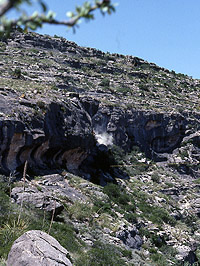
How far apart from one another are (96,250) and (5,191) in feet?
14.4

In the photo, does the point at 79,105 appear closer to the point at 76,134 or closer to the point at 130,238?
the point at 76,134

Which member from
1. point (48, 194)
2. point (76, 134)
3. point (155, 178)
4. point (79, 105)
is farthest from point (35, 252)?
point (155, 178)

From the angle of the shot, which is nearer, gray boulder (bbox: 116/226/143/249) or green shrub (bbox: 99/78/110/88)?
gray boulder (bbox: 116/226/143/249)

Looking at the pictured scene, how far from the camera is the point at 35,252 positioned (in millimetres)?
6340

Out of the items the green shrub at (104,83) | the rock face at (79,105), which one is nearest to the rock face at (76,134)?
the rock face at (79,105)

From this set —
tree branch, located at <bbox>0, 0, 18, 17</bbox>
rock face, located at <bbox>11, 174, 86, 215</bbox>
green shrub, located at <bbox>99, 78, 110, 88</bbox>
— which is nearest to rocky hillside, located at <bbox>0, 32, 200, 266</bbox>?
rock face, located at <bbox>11, 174, 86, 215</bbox>

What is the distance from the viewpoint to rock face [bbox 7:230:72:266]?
6.15 m

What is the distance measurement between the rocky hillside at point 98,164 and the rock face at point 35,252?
3.59ft

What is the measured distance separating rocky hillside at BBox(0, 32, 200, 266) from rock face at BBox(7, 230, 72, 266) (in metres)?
1.10

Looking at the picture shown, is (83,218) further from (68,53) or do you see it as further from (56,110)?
(68,53)

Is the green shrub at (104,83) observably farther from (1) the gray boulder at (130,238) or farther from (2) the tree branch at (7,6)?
(2) the tree branch at (7,6)

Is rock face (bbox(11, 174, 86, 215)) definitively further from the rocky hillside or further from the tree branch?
the tree branch

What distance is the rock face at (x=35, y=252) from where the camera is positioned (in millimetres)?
6148

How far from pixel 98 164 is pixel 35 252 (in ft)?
54.0
